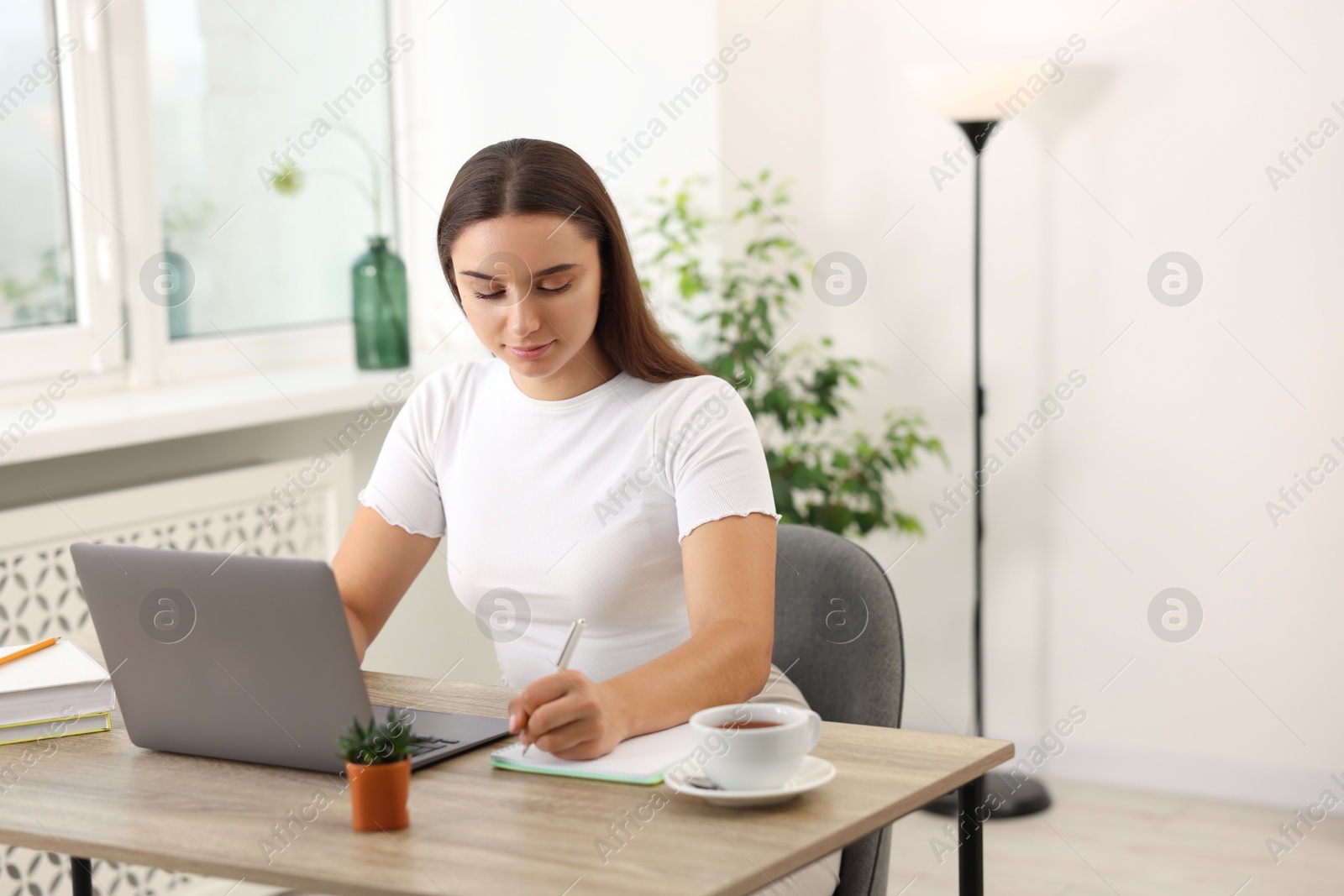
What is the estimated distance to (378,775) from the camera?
1.13 metres

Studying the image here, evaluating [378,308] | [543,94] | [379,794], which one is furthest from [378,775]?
[543,94]

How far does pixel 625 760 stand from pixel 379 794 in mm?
235

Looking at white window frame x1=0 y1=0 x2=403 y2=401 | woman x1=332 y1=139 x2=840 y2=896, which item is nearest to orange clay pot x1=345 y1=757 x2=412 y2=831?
woman x1=332 y1=139 x2=840 y2=896

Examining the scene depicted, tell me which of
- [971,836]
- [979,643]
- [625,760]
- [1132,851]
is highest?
[625,760]

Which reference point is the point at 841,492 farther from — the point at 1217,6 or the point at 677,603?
the point at 677,603

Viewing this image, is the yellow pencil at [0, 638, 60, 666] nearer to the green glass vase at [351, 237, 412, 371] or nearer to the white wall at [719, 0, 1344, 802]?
the green glass vase at [351, 237, 412, 371]

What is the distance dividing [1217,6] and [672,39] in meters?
1.14

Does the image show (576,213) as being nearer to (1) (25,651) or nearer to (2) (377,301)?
(1) (25,651)

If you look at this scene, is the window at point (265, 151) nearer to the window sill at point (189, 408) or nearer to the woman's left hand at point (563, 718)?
the window sill at point (189, 408)

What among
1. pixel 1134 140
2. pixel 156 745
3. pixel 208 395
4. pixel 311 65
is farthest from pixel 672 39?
pixel 156 745

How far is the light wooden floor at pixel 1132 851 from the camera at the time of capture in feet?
9.09

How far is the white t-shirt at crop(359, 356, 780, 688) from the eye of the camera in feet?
5.37

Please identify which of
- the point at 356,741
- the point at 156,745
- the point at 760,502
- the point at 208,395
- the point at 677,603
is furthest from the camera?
the point at 208,395

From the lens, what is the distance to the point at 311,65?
3172mm
